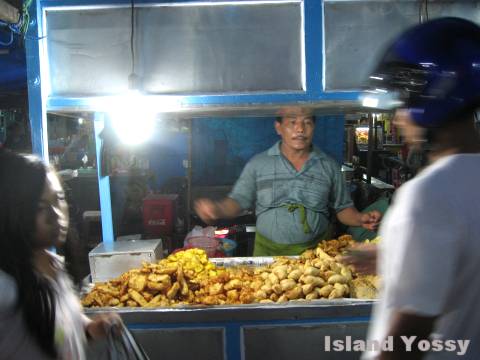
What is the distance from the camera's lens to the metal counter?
2877mm

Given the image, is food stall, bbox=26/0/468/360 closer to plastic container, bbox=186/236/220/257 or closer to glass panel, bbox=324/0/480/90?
glass panel, bbox=324/0/480/90

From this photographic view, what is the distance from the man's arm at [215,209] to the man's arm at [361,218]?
97cm

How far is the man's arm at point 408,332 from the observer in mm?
1148

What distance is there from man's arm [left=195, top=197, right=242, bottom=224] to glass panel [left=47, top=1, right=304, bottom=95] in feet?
3.25

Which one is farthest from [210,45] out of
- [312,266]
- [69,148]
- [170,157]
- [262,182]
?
[69,148]

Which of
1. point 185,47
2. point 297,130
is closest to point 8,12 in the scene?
point 185,47

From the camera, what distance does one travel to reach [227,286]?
10.5ft

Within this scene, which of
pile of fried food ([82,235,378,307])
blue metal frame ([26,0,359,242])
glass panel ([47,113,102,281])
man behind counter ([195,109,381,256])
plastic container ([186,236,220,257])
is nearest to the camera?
pile of fried food ([82,235,378,307])

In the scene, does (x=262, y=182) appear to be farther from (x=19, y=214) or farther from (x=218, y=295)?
(x=19, y=214)

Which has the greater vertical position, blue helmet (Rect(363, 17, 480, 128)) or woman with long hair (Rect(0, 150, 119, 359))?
blue helmet (Rect(363, 17, 480, 128))

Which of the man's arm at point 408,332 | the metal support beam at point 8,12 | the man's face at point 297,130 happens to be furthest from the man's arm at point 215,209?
the metal support beam at point 8,12

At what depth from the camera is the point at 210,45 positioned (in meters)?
3.36

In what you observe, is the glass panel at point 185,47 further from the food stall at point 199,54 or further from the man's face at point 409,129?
the man's face at point 409,129

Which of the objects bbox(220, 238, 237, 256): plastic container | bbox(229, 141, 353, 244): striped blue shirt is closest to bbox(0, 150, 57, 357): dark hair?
bbox(229, 141, 353, 244): striped blue shirt
